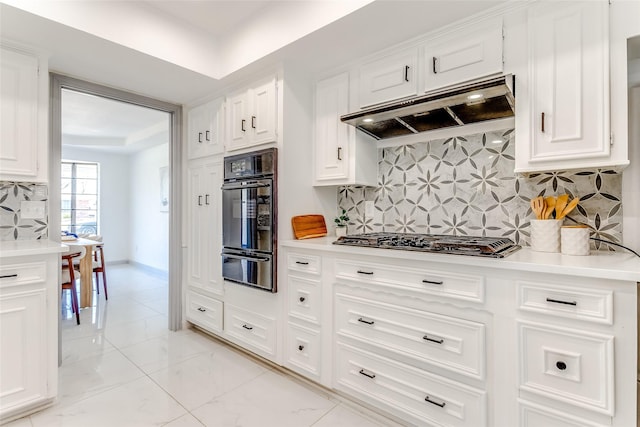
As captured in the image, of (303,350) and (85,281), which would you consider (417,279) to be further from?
(85,281)

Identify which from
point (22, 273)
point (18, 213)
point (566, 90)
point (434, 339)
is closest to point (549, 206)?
point (566, 90)

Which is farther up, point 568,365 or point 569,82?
point 569,82

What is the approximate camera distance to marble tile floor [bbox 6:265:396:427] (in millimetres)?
1821

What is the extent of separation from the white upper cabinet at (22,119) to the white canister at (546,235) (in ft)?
10.3

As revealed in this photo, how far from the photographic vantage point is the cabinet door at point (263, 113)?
7.87 feet

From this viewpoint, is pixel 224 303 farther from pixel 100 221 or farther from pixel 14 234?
pixel 100 221

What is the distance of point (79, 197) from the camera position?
21.5ft

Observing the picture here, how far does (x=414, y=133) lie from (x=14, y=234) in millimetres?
3002

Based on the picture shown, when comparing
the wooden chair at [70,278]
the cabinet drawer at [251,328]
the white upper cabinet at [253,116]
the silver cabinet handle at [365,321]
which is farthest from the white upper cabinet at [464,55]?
the wooden chair at [70,278]

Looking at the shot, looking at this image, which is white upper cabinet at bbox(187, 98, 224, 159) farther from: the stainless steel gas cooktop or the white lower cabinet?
the stainless steel gas cooktop

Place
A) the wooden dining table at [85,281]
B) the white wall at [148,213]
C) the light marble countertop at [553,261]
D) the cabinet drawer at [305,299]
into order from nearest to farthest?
1. the light marble countertop at [553,261]
2. the cabinet drawer at [305,299]
3. the wooden dining table at [85,281]
4. the white wall at [148,213]

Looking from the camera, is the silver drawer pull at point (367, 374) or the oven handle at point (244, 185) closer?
the silver drawer pull at point (367, 374)

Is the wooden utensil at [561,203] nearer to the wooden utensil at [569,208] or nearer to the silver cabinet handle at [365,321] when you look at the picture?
the wooden utensil at [569,208]

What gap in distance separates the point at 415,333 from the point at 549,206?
1016 mm
